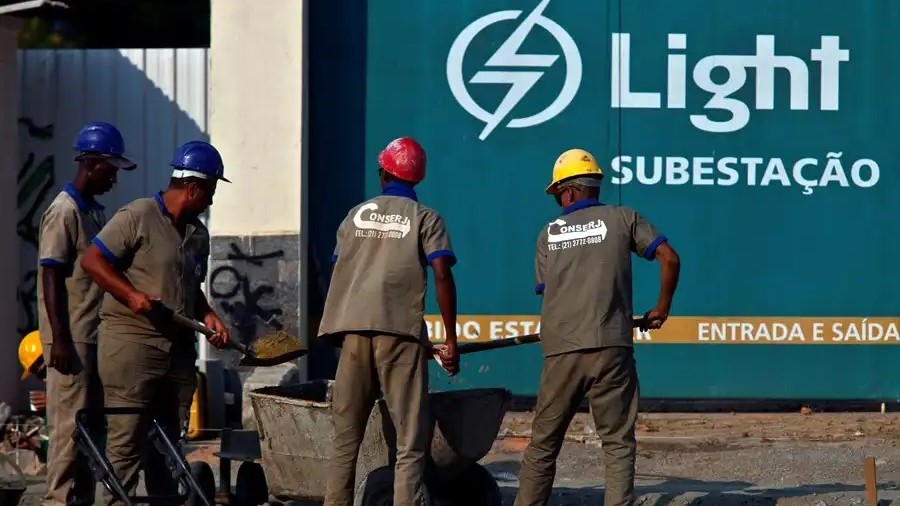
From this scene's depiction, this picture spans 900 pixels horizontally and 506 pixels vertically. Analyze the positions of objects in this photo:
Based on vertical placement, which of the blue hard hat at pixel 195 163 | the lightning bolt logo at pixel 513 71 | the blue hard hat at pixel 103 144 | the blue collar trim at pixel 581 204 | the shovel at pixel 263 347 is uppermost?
the lightning bolt logo at pixel 513 71

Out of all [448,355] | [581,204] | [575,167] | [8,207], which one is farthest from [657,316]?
[8,207]

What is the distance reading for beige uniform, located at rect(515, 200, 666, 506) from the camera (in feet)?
24.8

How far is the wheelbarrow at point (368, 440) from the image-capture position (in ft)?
24.4

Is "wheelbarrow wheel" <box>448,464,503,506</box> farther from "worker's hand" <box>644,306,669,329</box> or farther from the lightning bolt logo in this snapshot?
the lightning bolt logo

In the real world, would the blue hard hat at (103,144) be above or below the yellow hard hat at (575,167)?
above

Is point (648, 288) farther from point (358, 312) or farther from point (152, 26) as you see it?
point (152, 26)

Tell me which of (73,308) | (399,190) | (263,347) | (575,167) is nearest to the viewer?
(399,190)

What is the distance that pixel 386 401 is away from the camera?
287 inches

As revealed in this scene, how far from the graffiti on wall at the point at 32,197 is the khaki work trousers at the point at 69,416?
444cm

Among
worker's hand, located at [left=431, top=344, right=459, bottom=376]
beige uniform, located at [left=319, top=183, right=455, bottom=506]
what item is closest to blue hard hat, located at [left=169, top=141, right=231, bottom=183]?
beige uniform, located at [left=319, top=183, right=455, bottom=506]

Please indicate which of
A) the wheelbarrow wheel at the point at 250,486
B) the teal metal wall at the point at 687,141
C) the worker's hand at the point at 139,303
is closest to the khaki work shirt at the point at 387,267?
the worker's hand at the point at 139,303

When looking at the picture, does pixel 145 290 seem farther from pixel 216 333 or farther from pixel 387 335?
pixel 387 335

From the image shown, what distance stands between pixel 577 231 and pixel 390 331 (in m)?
1.15

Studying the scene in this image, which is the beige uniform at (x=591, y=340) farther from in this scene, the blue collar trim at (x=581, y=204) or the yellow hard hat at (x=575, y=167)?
the yellow hard hat at (x=575, y=167)
